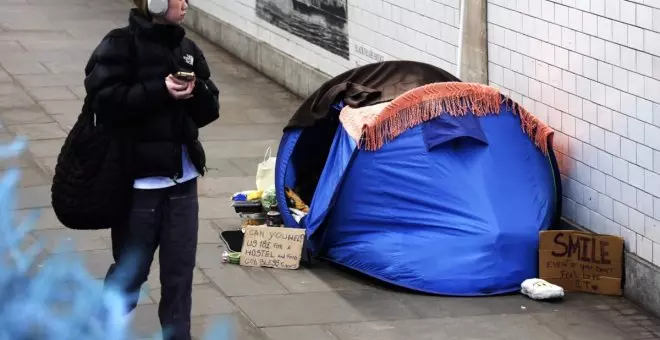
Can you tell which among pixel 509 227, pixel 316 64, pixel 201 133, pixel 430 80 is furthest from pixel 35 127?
pixel 509 227

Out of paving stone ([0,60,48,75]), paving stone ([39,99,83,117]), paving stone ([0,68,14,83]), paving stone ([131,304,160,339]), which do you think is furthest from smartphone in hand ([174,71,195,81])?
paving stone ([0,60,48,75])

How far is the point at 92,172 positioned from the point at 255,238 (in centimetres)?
219

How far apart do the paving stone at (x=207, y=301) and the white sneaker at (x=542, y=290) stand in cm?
173

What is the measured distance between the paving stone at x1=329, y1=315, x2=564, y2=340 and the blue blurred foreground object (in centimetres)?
449

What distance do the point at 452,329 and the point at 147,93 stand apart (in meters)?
2.32

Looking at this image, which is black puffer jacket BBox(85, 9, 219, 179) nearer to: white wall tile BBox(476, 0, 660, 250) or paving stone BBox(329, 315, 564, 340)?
paving stone BBox(329, 315, 564, 340)

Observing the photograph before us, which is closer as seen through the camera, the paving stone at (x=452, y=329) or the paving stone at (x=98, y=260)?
the paving stone at (x=452, y=329)

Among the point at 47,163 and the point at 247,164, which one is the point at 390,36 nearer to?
the point at 247,164

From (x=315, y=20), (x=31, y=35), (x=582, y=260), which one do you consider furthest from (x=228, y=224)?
(x=31, y=35)

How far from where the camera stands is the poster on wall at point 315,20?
1156 cm

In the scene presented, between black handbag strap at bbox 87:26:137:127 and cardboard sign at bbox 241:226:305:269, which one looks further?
cardboard sign at bbox 241:226:305:269

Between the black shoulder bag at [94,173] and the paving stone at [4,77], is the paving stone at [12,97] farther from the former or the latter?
the black shoulder bag at [94,173]

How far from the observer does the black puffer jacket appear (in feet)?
18.7

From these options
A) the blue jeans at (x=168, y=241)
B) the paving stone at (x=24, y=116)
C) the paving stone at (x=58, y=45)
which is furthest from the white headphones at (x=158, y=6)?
the paving stone at (x=58, y=45)
